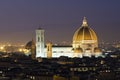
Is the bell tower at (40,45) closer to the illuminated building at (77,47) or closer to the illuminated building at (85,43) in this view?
the illuminated building at (77,47)

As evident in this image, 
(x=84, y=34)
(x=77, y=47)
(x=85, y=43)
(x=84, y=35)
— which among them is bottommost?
(x=77, y=47)

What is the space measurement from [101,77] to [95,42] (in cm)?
7480

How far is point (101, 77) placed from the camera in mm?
75188

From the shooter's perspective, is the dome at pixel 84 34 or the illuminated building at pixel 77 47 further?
the dome at pixel 84 34

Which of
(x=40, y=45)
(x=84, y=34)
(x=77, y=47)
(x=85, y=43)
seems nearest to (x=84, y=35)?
(x=84, y=34)

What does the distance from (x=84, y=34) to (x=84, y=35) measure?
0.22 meters

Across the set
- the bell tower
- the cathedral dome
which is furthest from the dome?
the bell tower

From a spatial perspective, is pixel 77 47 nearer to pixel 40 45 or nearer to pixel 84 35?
pixel 84 35

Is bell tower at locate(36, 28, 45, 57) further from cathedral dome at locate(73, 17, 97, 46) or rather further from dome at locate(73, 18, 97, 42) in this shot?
dome at locate(73, 18, 97, 42)

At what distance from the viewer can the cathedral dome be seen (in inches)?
5865

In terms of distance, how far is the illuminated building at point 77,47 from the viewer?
483 ft

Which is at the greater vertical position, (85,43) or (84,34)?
(84,34)

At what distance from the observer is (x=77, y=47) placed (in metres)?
147

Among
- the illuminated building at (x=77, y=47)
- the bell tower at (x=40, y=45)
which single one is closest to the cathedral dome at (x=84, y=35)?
the illuminated building at (x=77, y=47)
